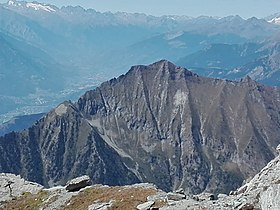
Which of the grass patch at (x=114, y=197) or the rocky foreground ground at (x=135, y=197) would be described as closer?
the rocky foreground ground at (x=135, y=197)

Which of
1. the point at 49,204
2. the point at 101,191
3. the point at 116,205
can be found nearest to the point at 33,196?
the point at 49,204

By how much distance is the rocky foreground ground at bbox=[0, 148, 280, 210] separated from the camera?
37.9m

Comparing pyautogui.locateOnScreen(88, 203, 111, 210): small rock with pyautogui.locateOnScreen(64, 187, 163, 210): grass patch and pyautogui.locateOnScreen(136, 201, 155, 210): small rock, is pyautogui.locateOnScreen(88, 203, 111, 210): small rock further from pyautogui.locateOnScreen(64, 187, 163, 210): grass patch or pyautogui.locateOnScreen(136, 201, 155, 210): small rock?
pyautogui.locateOnScreen(136, 201, 155, 210): small rock

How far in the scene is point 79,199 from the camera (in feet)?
201

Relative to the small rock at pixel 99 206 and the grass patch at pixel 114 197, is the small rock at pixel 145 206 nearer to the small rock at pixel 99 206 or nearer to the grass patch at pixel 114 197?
the grass patch at pixel 114 197

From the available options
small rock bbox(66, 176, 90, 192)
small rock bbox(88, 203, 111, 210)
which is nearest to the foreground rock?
small rock bbox(66, 176, 90, 192)

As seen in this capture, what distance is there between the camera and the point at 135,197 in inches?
2110

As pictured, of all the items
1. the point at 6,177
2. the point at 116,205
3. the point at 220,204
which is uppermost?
the point at 220,204

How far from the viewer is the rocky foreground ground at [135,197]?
124 feet

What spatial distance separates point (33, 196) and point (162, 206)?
32904 millimetres

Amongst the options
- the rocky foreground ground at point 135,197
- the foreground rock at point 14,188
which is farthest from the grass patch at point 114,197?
the foreground rock at point 14,188

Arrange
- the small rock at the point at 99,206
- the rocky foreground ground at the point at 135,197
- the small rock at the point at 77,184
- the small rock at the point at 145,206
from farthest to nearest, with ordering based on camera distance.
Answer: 1. the small rock at the point at 77,184
2. the small rock at the point at 99,206
3. the small rock at the point at 145,206
4. the rocky foreground ground at the point at 135,197

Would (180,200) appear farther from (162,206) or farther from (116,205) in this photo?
(116,205)

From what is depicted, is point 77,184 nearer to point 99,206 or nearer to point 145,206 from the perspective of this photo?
point 99,206
